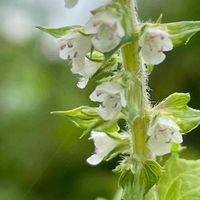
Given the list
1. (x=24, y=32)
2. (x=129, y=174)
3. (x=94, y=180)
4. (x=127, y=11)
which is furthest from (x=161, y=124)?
(x=24, y=32)

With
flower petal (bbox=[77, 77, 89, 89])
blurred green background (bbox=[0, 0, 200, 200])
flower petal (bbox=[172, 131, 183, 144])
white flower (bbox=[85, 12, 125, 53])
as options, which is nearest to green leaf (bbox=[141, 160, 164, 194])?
flower petal (bbox=[172, 131, 183, 144])

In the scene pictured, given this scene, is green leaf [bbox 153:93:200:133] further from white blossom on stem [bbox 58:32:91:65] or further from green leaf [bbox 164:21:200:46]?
white blossom on stem [bbox 58:32:91:65]

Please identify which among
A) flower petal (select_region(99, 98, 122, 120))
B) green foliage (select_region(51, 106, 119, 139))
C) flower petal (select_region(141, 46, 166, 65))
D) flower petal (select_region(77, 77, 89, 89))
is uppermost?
flower petal (select_region(141, 46, 166, 65))

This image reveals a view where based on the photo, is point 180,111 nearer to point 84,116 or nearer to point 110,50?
point 84,116

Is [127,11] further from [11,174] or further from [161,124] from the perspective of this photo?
[11,174]

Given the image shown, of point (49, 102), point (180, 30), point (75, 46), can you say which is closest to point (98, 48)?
point (75, 46)

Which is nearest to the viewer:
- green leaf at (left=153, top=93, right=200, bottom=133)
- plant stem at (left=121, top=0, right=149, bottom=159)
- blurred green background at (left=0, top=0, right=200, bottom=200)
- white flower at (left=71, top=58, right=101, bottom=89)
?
plant stem at (left=121, top=0, right=149, bottom=159)

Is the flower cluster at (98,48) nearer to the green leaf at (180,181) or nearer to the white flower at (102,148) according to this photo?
the white flower at (102,148)

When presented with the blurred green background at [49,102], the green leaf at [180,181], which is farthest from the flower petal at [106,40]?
the blurred green background at [49,102]
